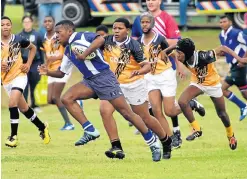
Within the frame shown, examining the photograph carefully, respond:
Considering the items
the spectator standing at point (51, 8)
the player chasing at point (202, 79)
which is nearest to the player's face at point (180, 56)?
the player chasing at point (202, 79)

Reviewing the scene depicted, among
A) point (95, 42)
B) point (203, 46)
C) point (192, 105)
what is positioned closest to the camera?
point (95, 42)

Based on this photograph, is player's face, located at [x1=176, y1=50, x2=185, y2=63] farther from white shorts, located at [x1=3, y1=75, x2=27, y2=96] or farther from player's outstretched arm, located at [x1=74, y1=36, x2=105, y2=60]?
white shorts, located at [x1=3, y1=75, x2=27, y2=96]

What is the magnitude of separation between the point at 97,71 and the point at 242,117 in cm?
714

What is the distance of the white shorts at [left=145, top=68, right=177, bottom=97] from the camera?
51.1 feet

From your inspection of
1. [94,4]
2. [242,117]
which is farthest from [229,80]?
[94,4]

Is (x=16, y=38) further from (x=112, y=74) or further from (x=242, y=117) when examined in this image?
(x=242, y=117)

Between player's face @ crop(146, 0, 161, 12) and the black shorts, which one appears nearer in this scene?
player's face @ crop(146, 0, 161, 12)

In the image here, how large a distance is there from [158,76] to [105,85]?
79.0 inches

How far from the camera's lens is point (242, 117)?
2041 centimetres

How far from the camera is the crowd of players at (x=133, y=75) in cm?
1386

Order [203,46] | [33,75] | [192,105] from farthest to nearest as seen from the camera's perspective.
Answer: [203,46], [33,75], [192,105]

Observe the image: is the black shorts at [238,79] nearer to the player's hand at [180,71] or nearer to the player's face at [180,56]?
the player's hand at [180,71]

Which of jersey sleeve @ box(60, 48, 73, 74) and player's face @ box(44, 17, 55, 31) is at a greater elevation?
jersey sleeve @ box(60, 48, 73, 74)

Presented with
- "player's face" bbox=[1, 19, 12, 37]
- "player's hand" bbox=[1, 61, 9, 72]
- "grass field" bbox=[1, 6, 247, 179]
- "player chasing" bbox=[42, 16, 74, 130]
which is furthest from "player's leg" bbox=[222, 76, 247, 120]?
"player's face" bbox=[1, 19, 12, 37]
